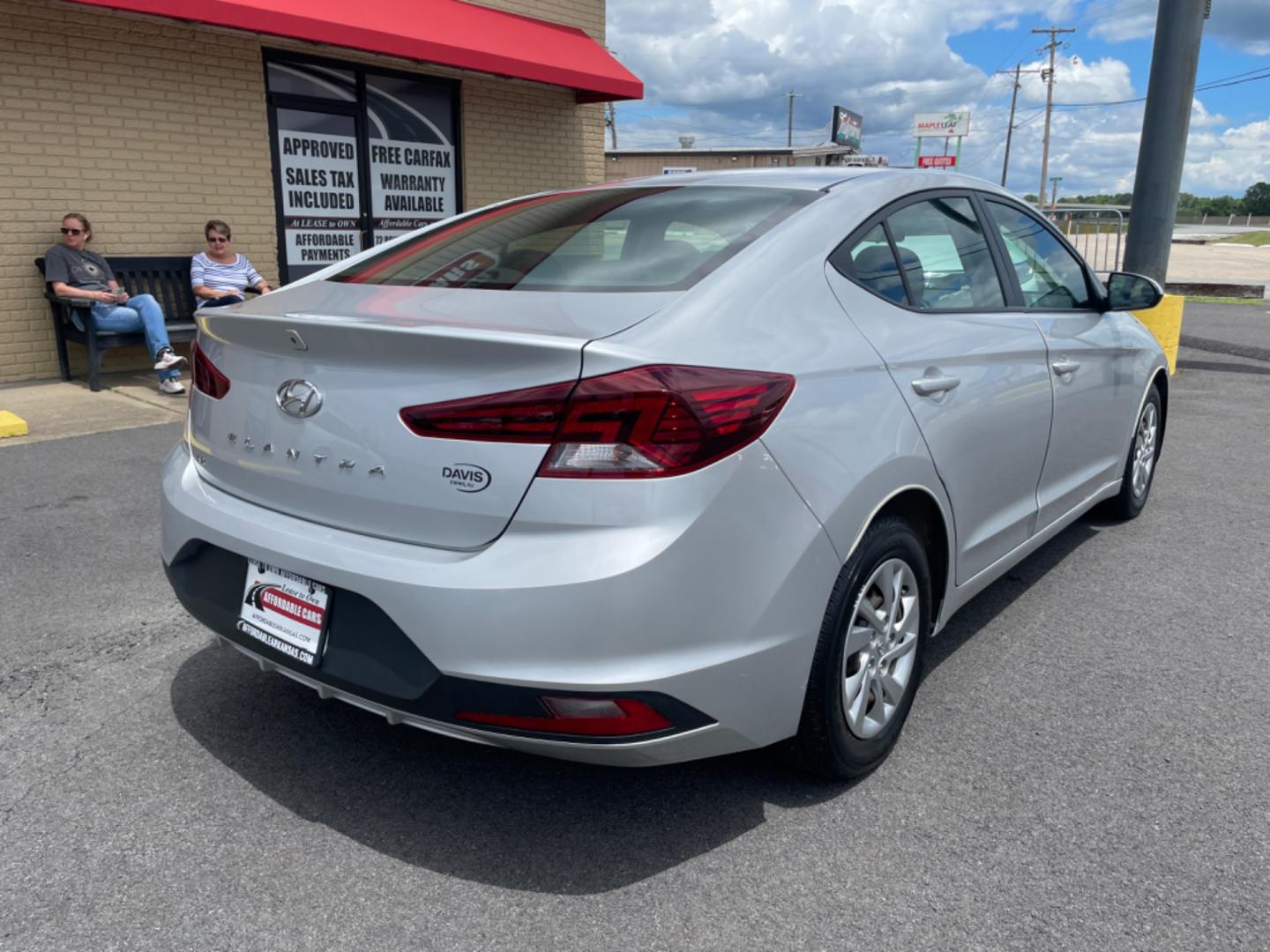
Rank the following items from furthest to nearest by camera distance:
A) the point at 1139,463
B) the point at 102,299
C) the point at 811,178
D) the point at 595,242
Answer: the point at 102,299
the point at 1139,463
the point at 811,178
the point at 595,242

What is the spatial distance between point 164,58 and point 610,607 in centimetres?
854

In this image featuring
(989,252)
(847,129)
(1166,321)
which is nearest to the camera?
(989,252)

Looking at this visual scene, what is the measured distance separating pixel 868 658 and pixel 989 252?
63.0 inches

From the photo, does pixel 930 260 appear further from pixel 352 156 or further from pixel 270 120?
pixel 352 156

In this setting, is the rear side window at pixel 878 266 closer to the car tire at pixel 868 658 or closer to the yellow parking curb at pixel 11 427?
the car tire at pixel 868 658

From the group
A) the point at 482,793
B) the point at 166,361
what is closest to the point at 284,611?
the point at 482,793

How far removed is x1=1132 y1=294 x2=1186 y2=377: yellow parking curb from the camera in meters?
8.98

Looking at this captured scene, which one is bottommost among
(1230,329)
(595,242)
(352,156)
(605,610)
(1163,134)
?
(1230,329)

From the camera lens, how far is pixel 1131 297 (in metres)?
4.14

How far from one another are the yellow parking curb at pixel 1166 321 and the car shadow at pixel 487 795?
7.66m

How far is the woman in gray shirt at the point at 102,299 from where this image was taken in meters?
7.82

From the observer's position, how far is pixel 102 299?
779 centimetres

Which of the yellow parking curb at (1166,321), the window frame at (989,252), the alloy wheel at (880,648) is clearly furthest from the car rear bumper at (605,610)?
the yellow parking curb at (1166,321)

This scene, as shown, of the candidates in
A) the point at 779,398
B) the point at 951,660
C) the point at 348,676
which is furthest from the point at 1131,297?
the point at 348,676
